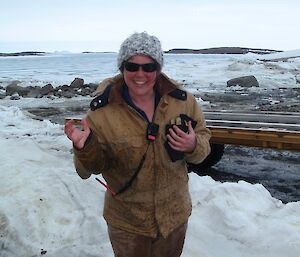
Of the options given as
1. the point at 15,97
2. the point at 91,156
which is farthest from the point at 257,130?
the point at 15,97

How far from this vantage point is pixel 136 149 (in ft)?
8.00

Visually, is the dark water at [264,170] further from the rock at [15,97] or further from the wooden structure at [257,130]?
the rock at [15,97]

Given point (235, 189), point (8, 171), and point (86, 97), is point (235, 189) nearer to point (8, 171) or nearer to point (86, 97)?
point (8, 171)

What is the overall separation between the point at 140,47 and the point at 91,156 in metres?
0.64

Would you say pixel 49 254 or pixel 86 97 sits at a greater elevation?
pixel 49 254

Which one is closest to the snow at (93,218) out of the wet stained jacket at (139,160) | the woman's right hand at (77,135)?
the wet stained jacket at (139,160)

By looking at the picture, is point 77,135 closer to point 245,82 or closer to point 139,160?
point 139,160

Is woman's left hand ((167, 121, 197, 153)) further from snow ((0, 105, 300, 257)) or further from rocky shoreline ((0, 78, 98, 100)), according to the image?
rocky shoreline ((0, 78, 98, 100))

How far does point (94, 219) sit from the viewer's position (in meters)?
4.76

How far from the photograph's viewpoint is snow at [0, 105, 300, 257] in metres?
4.23

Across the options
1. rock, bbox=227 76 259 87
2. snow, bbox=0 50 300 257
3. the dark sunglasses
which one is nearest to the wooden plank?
snow, bbox=0 50 300 257

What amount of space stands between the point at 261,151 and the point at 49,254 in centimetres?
622

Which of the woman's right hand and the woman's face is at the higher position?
the woman's face

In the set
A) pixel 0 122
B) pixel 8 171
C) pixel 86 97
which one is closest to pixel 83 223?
pixel 8 171
